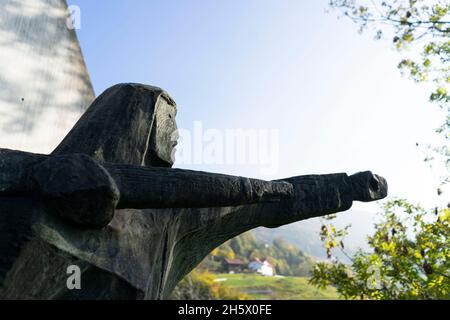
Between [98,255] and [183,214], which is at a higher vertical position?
[183,214]

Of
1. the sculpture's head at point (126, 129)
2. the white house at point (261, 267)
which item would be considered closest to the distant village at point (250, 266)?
the white house at point (261, 267)

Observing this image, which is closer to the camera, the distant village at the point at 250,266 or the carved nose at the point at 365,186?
the carved nose at the point at 365,186

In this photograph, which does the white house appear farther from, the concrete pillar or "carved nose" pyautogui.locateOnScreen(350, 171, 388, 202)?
"carved nose" pyautogui.locateOnScreen(350, 171, 388, 202)

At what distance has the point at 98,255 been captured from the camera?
160 centimetres

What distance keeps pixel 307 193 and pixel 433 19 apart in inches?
283

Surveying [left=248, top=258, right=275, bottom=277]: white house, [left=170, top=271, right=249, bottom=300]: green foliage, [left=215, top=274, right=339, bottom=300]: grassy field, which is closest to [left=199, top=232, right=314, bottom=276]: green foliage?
[left=248, top=258, right=275, bottom=277]: white house

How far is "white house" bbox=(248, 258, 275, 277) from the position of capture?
58.3m

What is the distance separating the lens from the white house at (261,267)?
58.3 meters

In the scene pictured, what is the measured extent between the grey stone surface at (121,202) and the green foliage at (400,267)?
4.95 m

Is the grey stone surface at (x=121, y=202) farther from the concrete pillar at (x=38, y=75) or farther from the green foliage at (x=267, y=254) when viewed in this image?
the green foliage at (x=267, y=254)

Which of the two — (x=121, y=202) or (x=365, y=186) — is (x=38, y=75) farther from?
(x=365, y=186)

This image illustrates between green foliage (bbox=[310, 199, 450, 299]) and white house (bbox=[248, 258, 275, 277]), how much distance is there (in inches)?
2056
